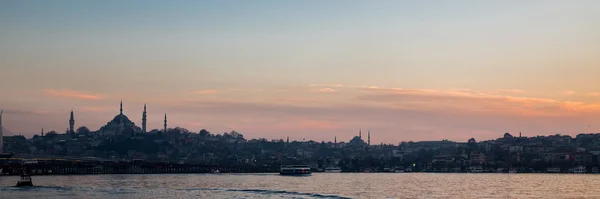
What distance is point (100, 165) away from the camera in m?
180

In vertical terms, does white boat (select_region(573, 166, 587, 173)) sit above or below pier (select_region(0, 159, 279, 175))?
below

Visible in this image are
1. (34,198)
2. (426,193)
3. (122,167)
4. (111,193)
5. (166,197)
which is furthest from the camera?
(122,167)

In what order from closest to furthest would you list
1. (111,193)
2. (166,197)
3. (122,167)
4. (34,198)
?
(34,198)
(166,197)
(111,193)
(122,167)

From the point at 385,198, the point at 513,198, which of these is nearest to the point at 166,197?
the point at 385,198

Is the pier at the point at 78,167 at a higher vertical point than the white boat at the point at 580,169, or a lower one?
higher

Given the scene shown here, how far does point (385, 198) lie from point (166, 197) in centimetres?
2023

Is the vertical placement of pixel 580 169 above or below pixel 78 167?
below

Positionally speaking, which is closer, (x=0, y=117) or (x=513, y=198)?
(x=513, y=198)

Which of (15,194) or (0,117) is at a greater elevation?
(0,117)

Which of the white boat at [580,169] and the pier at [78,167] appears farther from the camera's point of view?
the white boat at [580,169]

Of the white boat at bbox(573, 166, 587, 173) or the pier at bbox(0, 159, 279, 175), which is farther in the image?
the white boat at bbox(573, 166, 587, 173)

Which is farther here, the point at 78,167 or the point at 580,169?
the point at 580,169

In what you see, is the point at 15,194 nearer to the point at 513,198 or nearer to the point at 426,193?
the point at 426,193

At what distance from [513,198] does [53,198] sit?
42.5 meters
